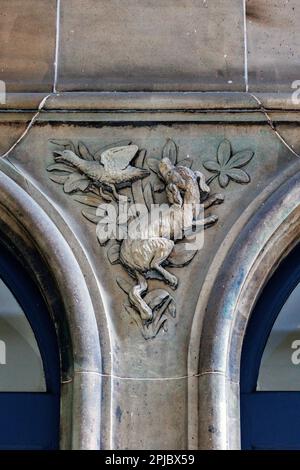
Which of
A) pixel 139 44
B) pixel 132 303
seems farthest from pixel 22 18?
pixel 132 303

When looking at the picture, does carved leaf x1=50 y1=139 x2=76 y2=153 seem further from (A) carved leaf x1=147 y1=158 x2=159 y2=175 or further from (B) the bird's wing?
(A) carved leaf x1=147 y1=158 x2=159 y2=175

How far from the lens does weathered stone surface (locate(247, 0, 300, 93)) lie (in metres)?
8.34

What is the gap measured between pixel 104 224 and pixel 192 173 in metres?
0.53

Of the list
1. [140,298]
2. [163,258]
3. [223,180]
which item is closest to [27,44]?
[223,180]

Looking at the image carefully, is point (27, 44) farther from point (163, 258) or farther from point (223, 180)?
point (163, 258)

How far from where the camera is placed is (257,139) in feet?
26.8

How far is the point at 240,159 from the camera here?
26.6ft

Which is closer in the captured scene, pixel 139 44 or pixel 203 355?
pixel 203 355

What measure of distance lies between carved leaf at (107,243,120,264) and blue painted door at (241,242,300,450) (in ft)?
2.48

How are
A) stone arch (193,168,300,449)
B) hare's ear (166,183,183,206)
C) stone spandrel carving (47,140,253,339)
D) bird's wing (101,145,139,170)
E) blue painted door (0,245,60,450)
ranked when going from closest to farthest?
stone arch (193,168,300,449), blue painted door (0,245,60,450), stone spandrel carving (47,140,253,339), hare's ear (166,183,183,206), bird's wing (101,145,139,170)

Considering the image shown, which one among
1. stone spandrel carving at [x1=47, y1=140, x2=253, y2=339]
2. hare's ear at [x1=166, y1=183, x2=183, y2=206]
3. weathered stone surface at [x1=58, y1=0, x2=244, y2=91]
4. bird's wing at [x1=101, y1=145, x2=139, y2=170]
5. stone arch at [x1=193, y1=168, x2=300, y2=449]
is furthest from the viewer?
weathered stone surface at [x1=58, y1=0, x2=244, y2=91]

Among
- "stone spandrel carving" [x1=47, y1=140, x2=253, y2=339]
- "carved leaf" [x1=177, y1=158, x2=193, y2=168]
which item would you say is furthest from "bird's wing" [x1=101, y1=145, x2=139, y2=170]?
"carved leaf" [x1=177, y1=158, x2=193, y2=168]

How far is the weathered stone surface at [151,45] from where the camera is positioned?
830 centimetres

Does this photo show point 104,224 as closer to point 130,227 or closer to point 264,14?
point 130,227
